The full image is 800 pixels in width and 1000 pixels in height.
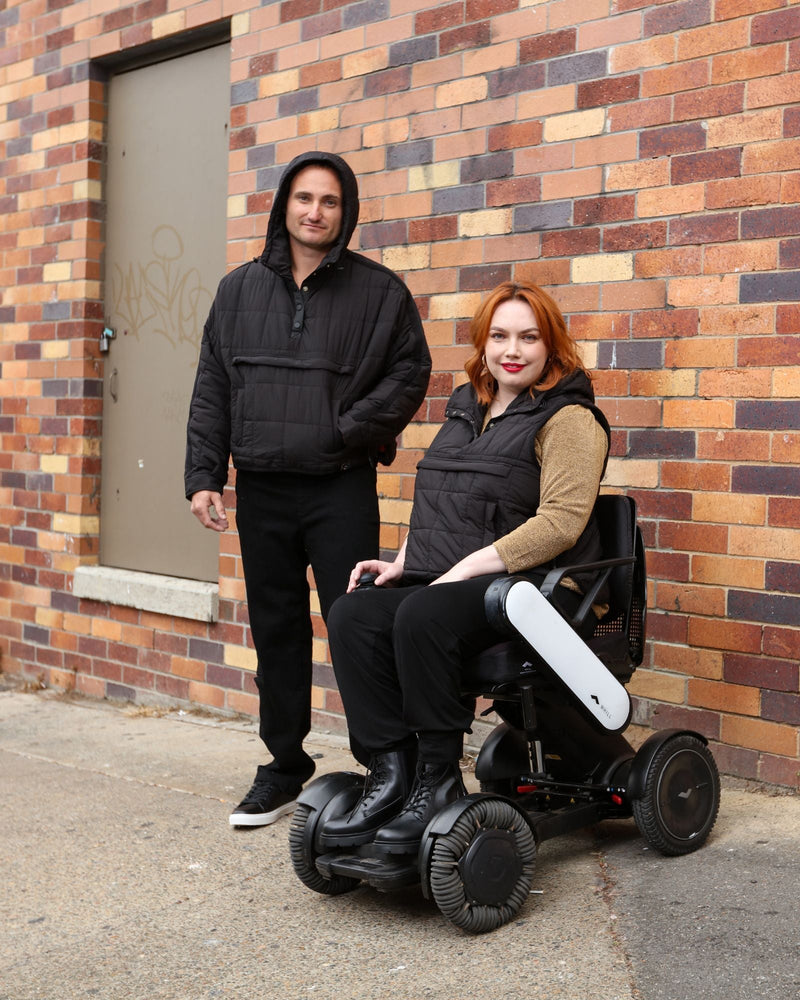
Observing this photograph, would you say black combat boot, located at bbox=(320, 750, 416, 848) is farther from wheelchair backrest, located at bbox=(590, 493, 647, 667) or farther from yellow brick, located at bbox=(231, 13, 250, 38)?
yellow brick, located at bbox=(231, 13, 250, 38)

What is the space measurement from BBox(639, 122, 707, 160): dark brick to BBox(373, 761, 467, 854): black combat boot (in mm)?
2162

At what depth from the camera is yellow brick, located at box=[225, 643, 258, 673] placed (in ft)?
18.3

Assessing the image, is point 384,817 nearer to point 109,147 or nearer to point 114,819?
point 114,819

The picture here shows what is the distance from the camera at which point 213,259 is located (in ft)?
19.3

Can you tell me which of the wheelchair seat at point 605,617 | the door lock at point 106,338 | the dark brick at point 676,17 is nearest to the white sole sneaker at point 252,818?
the wheelchair seat at point 605,617

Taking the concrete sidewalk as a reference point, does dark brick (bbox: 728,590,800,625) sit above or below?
above

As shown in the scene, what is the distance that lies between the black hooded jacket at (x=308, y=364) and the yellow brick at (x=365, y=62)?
4.24 ft

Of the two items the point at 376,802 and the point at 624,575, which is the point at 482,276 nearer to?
the point at 624,575

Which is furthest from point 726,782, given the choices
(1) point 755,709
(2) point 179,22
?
(2) point 179,22

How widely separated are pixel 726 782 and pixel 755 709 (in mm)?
264

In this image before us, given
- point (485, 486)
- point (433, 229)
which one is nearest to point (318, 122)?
point (433, 229)

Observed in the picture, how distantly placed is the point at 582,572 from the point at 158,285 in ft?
11.5

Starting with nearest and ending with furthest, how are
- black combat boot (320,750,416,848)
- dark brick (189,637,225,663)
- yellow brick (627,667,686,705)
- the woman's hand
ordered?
black combat boot (320,750,416,848) < the woman's hand < yellow brick (627,667,686,705) < dark brick (189,637,225,663)

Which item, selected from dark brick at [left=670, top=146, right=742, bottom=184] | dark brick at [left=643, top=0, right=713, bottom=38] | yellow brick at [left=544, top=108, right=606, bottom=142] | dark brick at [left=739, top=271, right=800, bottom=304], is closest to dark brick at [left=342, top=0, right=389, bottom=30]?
yellow brick at [left=544, top=108, right=606, bottom=142]
